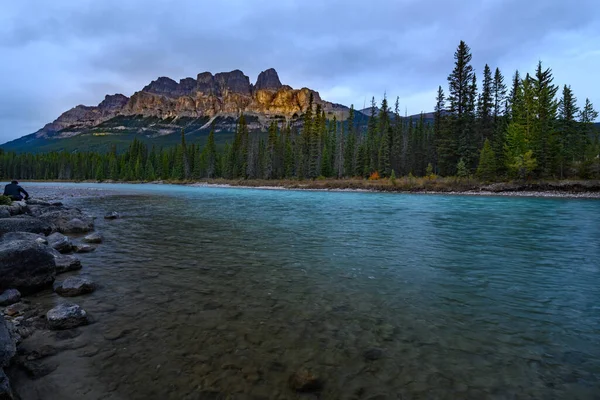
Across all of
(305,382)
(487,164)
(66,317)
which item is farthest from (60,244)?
(487,164)

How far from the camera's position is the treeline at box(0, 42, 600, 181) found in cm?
4912

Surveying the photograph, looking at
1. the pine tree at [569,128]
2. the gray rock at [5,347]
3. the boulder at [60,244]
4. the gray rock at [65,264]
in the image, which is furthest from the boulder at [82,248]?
the pine tree at [569,128]

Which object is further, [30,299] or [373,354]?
[30,299]

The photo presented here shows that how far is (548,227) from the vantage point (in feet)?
57.3

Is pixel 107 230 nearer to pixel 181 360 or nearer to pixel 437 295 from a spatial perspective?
pixel 181 360

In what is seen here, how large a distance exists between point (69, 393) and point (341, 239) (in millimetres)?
11066

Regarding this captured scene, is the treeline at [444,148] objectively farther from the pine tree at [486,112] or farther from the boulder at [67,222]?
the boulder at [67,222]

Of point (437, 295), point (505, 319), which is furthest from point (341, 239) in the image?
point (505, 319)

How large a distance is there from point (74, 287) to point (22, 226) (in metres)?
7.34

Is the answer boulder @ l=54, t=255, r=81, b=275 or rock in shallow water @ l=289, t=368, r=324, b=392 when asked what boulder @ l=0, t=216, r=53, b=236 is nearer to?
boulder @ l=54, t=255, r=81, b=275

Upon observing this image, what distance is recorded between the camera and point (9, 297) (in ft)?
21.8

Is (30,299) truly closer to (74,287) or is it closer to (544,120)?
(74,287)

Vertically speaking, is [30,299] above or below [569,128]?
below

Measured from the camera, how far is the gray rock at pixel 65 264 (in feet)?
29.1
